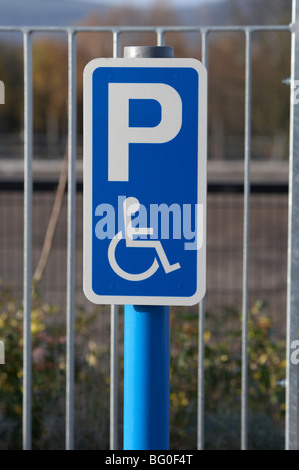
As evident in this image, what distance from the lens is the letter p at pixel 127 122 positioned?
74.0 inches

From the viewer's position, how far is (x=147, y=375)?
6.38 ft

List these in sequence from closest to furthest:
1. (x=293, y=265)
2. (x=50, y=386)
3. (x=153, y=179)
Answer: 1. (x=153, y=179)
2. (x=293, y=265)
3. (x=50, y=386)

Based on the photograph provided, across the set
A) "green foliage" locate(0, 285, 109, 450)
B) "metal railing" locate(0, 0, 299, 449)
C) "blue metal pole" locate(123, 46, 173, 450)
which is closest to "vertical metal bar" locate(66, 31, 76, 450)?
"metal railing" locate(0, 0, 299, 449)

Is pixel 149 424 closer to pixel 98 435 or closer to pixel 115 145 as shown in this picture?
pixel 115 145

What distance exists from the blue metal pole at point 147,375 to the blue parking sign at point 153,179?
0.19 ft

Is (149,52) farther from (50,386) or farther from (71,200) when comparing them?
(50,386)

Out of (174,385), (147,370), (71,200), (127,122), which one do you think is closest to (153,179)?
(127,122)

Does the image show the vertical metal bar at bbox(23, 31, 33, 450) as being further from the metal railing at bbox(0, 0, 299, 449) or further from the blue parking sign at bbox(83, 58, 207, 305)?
the blue parking sign at bbox(83, 58, 207, 305)

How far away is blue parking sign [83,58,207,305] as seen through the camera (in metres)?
1.88

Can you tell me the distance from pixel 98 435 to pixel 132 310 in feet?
5.27

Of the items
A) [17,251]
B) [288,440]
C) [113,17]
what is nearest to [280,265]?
[17,251]

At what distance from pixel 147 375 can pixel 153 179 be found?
1.47ft

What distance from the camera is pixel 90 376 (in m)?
3.64

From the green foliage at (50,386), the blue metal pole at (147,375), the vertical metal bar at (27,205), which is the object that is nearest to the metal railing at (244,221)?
the vertical metal bar at (27,205)
